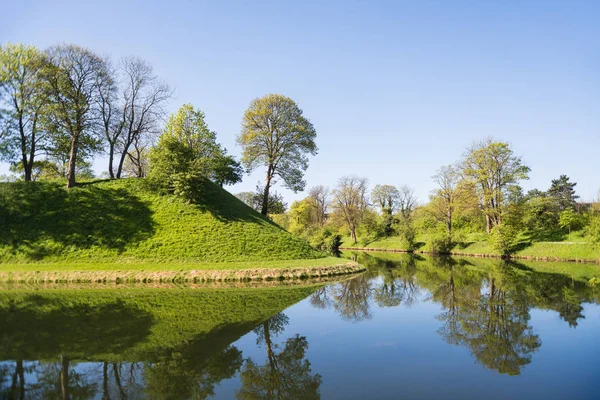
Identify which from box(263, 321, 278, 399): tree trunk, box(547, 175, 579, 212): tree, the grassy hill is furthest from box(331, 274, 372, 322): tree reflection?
box(547, 175, 579, 212): tree

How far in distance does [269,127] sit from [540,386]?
137 feet

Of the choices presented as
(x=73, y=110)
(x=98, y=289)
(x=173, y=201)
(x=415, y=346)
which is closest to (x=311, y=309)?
(x=415, y=346)

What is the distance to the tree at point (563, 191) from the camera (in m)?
70.2

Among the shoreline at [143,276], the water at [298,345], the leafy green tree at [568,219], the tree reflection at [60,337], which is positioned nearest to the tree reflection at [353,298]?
the water at [298,345]

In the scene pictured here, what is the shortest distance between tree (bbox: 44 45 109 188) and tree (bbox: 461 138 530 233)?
5210 cm

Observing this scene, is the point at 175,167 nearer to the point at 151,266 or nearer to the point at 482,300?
the point at 151,266

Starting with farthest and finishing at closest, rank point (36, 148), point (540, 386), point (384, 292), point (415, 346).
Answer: point (36, 148), point (384, 292), point (415, 346), point (540, 386)

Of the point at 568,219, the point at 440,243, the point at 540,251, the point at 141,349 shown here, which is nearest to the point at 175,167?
the point at 141,349

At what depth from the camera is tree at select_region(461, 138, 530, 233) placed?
53250 millimetres

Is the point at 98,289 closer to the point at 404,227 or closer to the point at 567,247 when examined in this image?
the point at 567,247

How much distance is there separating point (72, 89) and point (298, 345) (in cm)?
3957

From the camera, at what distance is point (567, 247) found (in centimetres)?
4469

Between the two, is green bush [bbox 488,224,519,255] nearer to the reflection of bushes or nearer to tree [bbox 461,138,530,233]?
tree [bbox 461,138,530,233]

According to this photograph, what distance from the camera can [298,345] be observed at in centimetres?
1241
